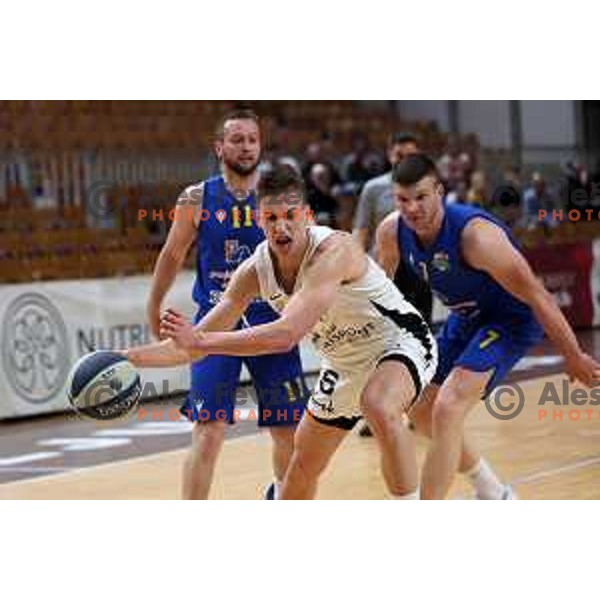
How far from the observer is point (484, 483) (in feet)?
23.7

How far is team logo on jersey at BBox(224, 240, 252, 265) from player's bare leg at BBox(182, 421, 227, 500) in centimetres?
82

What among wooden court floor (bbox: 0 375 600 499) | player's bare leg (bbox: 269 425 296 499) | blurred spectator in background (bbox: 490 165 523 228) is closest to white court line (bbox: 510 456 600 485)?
wooden court floor (bbox: 0 375 600 499)

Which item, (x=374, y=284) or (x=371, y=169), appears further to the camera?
(x=371, y=169)

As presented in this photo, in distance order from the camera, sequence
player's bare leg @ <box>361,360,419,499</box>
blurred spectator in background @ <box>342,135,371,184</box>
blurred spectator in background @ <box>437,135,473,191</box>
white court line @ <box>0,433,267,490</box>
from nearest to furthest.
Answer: player's bare leg @ <box>361,360,419,499</box> → white court line @ <box>0,433,267,490</box> → blurred spectator in background @ <box>437,135,473,191</box> → blurred spectator in background @ <box>342,135,371,184</box>

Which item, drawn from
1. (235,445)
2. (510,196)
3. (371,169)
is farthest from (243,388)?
(510,196)

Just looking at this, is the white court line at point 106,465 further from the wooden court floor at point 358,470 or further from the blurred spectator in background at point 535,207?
the blurred spectator in background at point 535,207

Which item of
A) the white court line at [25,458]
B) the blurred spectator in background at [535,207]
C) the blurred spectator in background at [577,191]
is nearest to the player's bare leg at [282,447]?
the white court line at [25,458]

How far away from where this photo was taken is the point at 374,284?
6.09m

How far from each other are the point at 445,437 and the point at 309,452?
0.79 meters

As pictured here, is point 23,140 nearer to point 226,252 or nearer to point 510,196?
point 510,196

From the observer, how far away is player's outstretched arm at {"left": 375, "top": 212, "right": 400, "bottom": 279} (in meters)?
6.97

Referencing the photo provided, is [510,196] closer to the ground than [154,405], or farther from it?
farther from it

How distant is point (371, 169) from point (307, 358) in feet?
11.8

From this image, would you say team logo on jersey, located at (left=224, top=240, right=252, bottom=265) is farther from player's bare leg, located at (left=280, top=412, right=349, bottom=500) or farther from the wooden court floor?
the wooden court floor
